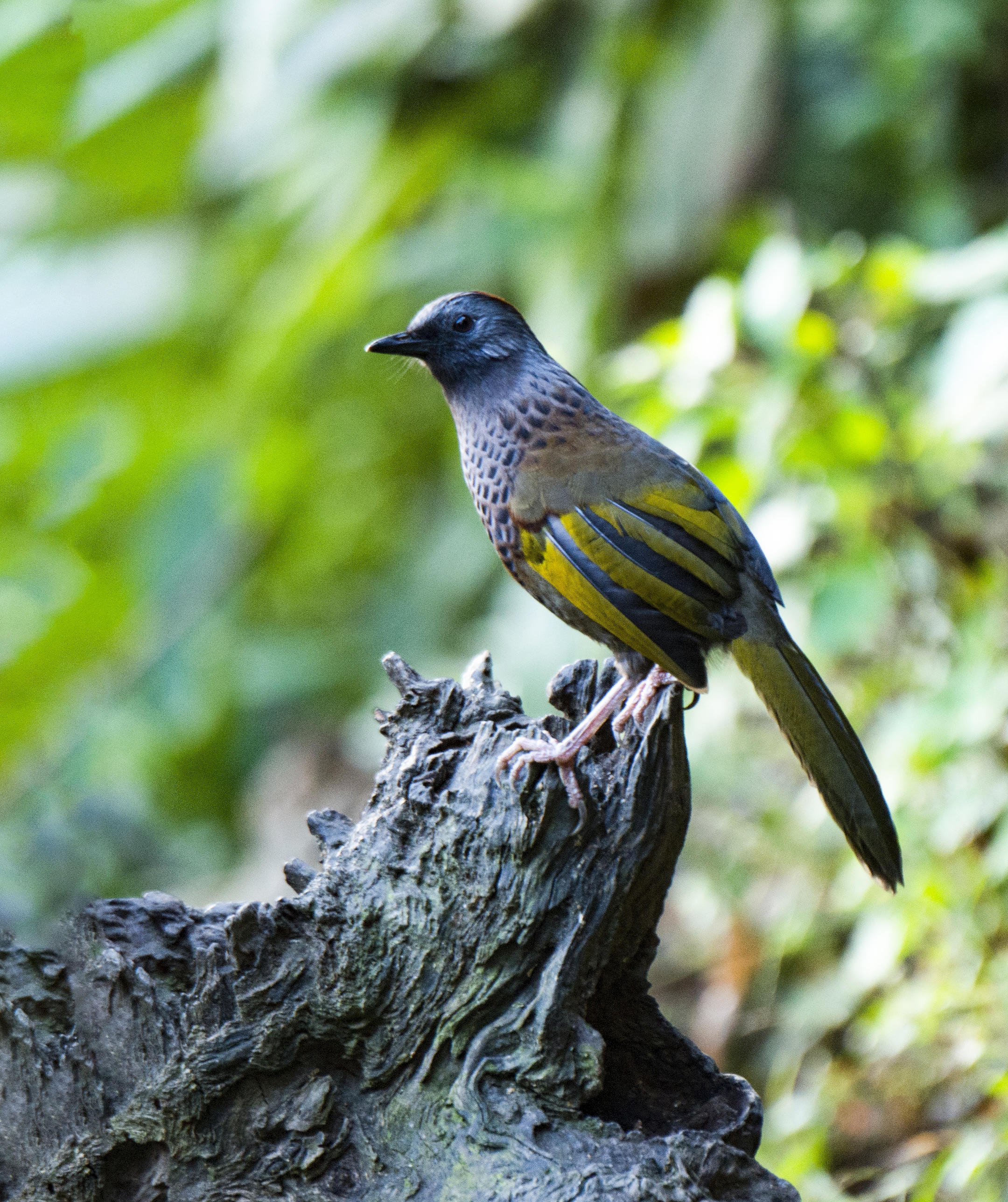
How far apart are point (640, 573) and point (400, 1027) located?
39.4 inches

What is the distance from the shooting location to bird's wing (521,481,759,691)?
2703 mm

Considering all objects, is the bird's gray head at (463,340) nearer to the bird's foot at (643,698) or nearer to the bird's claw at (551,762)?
the bird's foot at (643,698)

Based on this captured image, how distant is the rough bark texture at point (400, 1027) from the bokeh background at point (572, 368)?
1.05ft

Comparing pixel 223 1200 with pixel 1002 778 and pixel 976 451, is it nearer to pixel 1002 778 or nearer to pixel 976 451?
pixel 1002 778

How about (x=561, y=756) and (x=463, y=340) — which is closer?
(x=561, y=756)

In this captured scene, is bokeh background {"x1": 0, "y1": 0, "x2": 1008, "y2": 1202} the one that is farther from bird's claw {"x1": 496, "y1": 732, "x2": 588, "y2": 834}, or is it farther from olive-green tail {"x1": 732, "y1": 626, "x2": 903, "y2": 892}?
olive-green tail {"x1": 732, "y1": 626, "x2": 903, "y2": 892}

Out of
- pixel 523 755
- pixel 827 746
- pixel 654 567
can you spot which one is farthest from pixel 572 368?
pixel 523 755

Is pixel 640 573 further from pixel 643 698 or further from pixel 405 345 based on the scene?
pixel 405 345

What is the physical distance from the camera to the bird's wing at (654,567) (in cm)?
270

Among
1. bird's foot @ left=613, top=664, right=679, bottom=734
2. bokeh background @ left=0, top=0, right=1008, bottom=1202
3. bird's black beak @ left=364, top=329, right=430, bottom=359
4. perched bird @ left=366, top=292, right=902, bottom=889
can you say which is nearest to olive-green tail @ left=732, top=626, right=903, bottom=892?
perched bird @ left=366, top=292, right=902, bottom=889

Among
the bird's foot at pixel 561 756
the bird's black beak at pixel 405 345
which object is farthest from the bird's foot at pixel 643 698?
the bird's black beak at pixel 405 345

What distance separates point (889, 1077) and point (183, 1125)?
3055 millimetres

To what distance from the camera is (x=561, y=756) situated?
98.2 inches

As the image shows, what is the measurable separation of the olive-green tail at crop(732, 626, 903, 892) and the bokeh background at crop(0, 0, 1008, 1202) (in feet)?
4.45
